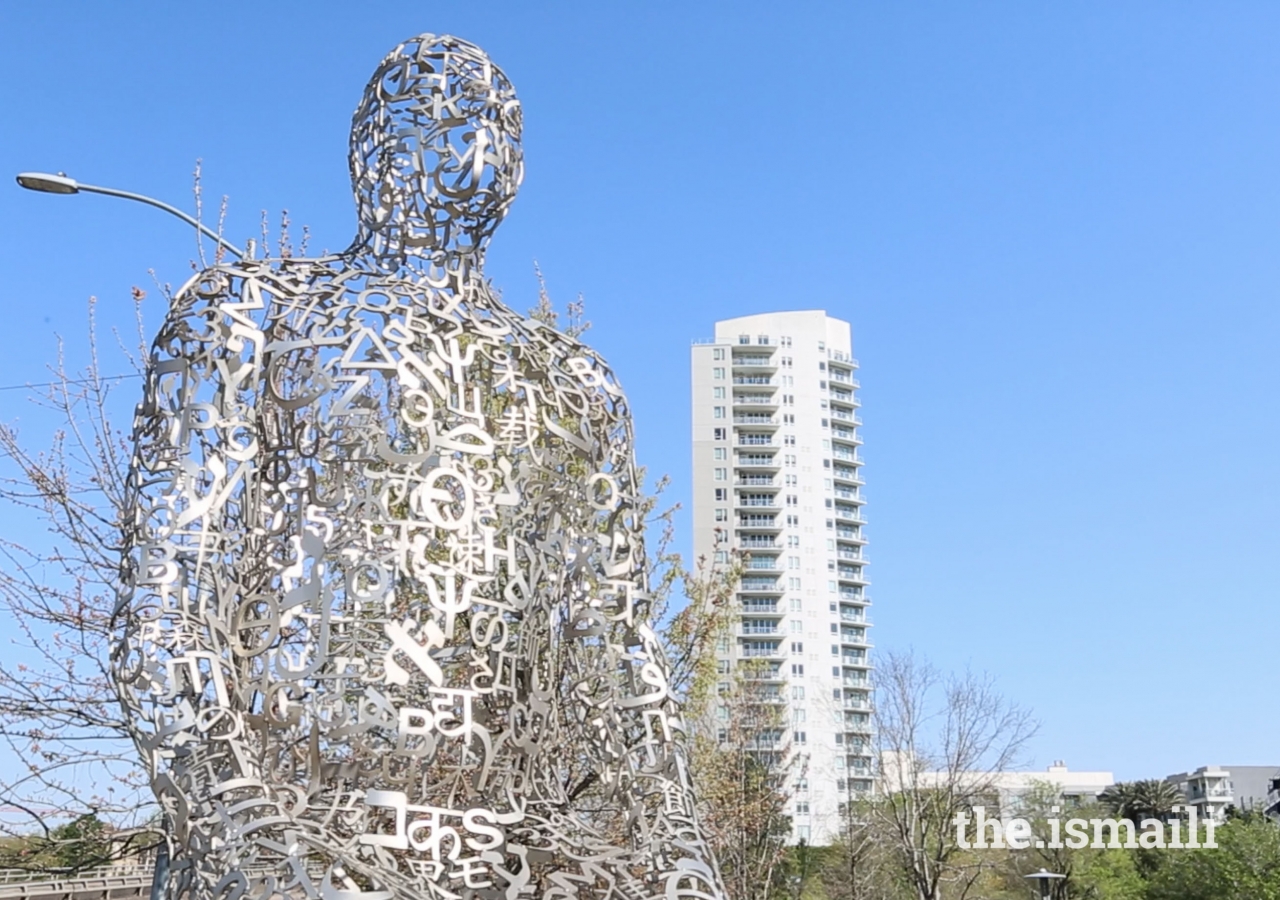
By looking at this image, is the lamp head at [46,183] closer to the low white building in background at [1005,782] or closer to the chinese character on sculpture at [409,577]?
the chinese character on sculpture at [409,577]

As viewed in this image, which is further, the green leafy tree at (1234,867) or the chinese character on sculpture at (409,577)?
the green leafy tree at (1234,867)

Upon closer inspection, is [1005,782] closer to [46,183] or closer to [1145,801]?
[1145,801]

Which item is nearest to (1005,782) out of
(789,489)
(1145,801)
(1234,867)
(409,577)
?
(1145,801)

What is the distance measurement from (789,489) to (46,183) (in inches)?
1959

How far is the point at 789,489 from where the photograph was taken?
5525 centimetres

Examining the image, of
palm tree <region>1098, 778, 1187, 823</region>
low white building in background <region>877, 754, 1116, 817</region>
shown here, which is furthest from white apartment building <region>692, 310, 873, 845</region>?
palm tree <region>1098, 778, 1187, 823</region>

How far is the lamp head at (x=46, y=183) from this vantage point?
21.5ft

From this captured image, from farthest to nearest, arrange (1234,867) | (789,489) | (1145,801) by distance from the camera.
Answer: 1. (789,489)
2. (1145,801)
3. (1234,867)

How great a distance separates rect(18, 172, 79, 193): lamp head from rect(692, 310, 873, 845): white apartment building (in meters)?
44.1

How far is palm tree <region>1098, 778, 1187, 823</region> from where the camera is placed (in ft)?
114

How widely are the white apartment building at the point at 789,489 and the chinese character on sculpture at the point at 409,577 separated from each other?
45.0 meters

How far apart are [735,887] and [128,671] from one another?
9.94 meters

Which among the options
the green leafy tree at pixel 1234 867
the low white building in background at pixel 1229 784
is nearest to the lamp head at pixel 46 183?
the green leafy tree at pixel 1234 867

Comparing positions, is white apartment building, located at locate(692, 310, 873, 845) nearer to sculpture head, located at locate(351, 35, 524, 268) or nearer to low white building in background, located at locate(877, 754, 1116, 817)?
low white building in background, located at locate(877, 754, 1116, 817)
